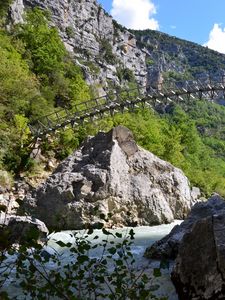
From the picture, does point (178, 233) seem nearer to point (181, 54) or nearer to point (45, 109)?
point (45, 109)

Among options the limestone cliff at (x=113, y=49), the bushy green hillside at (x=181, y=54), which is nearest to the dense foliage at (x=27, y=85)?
the limestone cliff at (x=113, y=49)

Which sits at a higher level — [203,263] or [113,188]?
[113,188]

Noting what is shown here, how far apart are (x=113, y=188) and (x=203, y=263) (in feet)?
35.5

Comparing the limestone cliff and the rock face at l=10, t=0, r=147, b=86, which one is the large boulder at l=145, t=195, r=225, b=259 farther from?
the rock face at l=10, t=0, r=147, b=86

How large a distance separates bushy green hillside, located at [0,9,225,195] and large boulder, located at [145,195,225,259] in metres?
12.8

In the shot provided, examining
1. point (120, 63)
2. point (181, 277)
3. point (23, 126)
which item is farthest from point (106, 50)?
point (181, 277)

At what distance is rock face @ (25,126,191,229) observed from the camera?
15789 millimetres

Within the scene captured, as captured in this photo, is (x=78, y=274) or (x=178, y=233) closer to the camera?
(x=78, y=274)

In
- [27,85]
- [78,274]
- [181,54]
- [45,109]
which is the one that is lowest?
[78,274]

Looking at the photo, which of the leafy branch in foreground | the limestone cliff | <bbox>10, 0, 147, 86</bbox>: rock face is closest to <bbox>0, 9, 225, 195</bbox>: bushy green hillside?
the limestone cliff

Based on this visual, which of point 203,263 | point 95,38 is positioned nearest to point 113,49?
point 95,38

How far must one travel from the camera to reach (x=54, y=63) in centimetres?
4059

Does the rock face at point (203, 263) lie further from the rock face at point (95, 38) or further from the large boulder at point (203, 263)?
the rock face at point (95, 38)

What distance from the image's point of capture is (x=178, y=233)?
9.80 m
